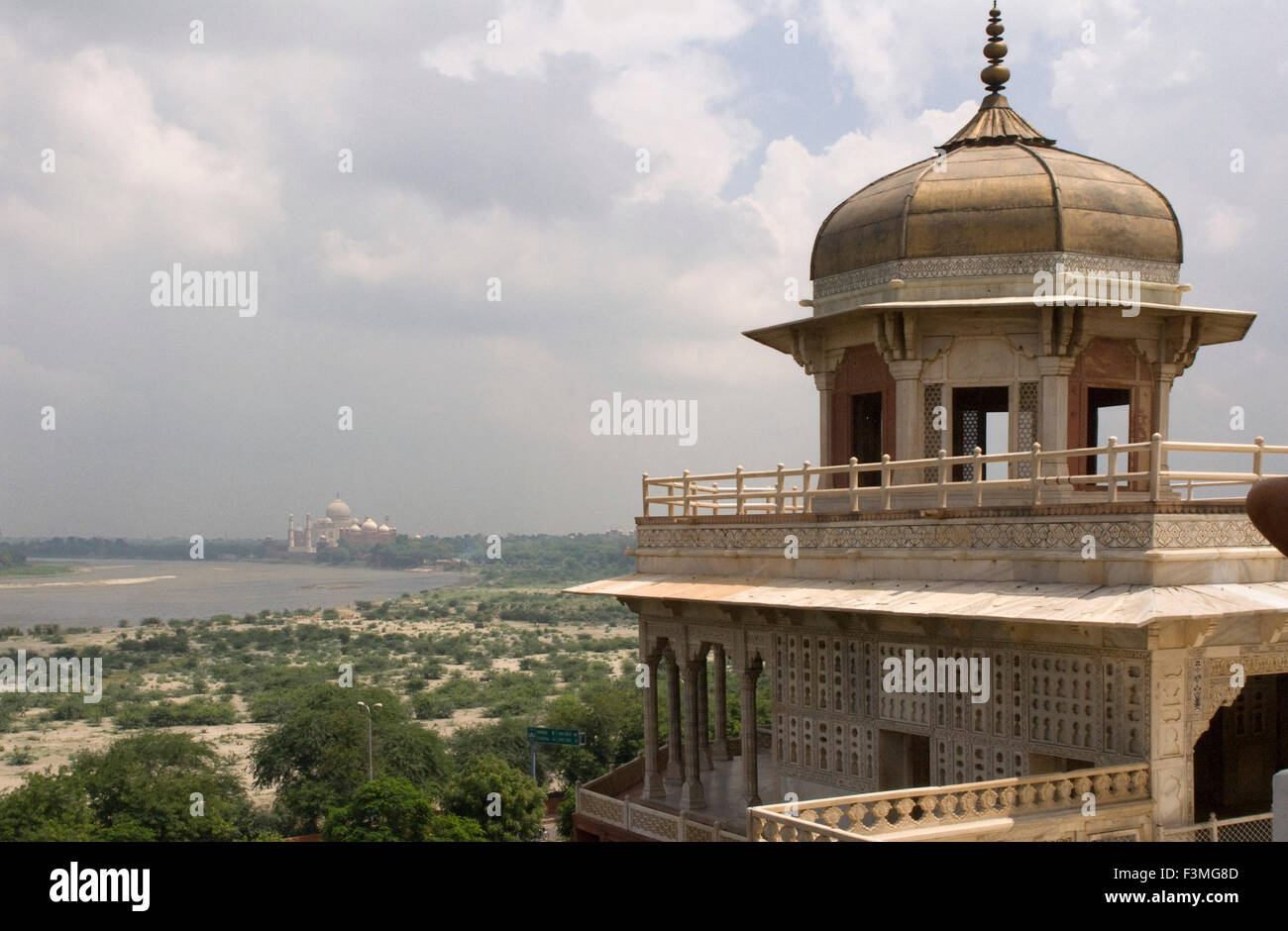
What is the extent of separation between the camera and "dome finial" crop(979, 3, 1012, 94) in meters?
20.9

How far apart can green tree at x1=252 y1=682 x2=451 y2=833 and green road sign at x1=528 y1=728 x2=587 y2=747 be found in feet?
47.4

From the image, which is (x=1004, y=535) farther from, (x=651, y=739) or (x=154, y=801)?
(x=154, y=801)

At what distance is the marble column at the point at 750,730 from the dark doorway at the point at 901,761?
256 cm

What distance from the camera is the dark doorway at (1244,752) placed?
16.5m

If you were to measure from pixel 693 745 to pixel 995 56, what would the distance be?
1190cm

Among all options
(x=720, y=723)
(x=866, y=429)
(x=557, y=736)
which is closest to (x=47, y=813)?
(x=557, y=736)

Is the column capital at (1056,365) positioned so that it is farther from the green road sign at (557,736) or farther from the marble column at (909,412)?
the green road sign at (557,736)

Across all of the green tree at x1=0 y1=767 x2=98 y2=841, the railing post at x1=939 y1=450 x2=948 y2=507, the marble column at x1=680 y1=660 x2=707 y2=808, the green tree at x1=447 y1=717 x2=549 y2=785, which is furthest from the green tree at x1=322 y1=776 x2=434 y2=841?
the railing post at x1=939 y1=450 x2=948 y2=507

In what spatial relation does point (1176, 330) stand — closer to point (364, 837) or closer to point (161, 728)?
point (364, 837)

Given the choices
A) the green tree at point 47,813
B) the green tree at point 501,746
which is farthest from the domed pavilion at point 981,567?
the green tree at point 501,746
